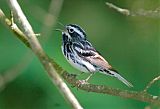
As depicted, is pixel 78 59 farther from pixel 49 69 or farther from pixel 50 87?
pixel 49 69

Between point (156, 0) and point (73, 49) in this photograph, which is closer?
point (73, 49)

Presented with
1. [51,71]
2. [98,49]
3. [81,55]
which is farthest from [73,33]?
[51,71]

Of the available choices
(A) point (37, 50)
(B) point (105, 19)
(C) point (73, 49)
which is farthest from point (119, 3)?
(A) point (37, 50)

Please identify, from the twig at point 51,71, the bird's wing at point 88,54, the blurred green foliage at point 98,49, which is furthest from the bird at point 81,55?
the twig at point 51,71

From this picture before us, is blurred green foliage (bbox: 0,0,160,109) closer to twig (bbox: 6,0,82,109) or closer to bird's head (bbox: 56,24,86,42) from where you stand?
bird's head (bbox: 56,24,86,42)

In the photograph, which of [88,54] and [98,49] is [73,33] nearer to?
[88,54]

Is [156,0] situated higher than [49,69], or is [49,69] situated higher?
[156,0]

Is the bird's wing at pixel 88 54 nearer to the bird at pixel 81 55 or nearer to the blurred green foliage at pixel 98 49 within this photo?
the bird at pixel 81 55

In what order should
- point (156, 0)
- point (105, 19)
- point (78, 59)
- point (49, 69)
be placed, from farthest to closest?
point (105, 19) → point (156, 0) → point (78, 59) → point (49, 69)
